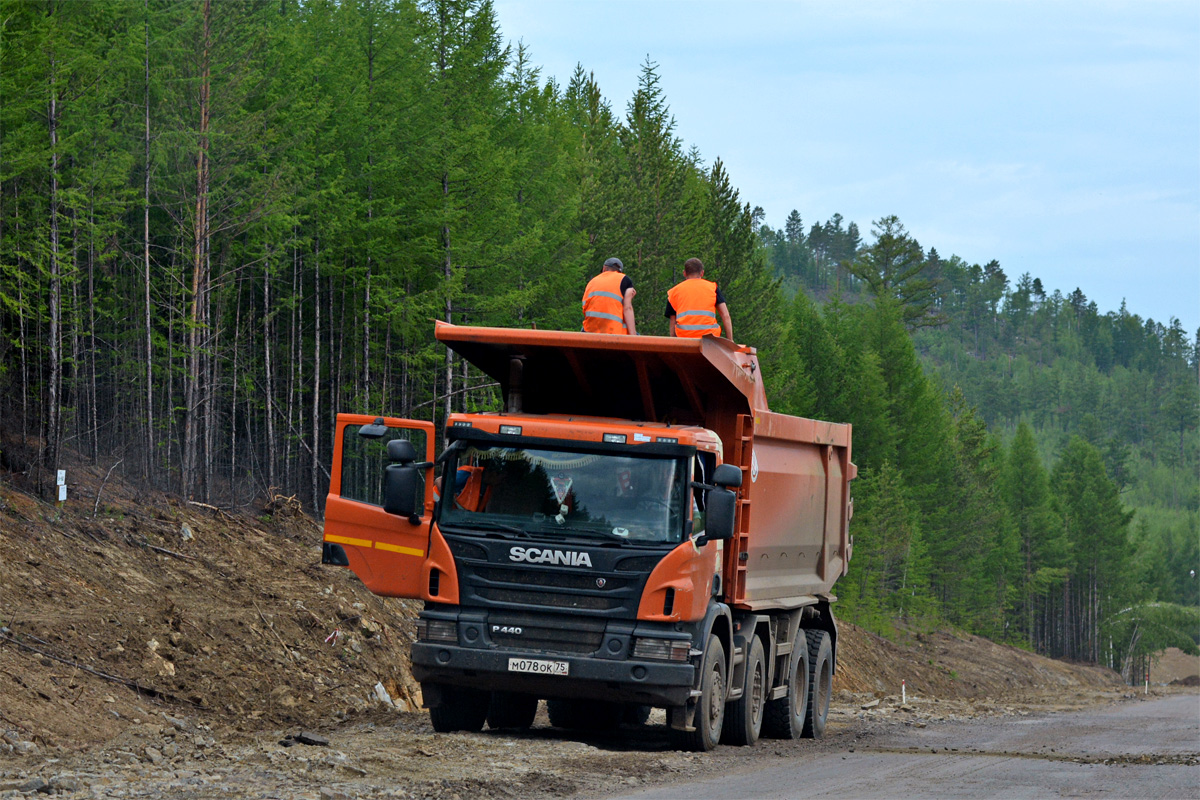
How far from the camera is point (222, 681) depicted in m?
12.7

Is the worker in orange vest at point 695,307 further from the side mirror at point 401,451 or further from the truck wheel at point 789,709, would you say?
the truck wheel at point 789,709

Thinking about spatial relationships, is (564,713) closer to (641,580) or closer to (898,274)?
(641,580)

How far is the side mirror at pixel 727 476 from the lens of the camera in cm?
1088

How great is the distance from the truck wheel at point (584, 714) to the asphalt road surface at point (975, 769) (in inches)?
82.1

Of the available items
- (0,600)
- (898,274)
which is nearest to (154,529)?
(0,600)

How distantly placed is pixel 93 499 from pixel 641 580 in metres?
9.45

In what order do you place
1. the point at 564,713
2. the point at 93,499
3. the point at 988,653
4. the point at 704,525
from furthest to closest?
the point at 988,653 → the point at 93,499 → the point at 564,713 → the point at 704,525

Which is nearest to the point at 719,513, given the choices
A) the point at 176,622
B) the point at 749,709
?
the point at 749,709

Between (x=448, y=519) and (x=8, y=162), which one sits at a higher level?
(x=8, y=162)

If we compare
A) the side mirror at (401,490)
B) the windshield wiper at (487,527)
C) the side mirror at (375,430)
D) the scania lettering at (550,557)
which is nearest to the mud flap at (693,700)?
the scania lettering at (550,557)

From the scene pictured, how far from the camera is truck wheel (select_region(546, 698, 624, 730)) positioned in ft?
44.0

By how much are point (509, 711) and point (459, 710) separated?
3.71ft

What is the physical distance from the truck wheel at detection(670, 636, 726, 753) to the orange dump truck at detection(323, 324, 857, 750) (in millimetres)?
26

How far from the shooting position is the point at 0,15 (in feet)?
65.7
